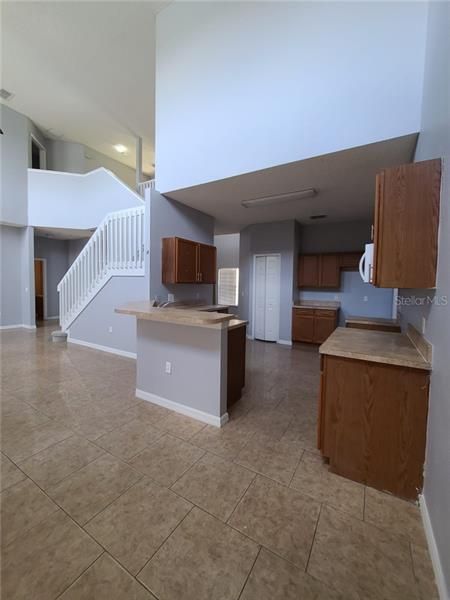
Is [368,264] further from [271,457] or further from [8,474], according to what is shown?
[8,474]

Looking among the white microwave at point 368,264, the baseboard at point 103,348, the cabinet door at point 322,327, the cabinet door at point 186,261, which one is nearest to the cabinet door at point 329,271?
the cabinet door at point 322,327

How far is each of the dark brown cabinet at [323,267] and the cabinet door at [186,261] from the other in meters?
2.79

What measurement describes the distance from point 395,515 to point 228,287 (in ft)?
25.4

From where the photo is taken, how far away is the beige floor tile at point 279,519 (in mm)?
1367

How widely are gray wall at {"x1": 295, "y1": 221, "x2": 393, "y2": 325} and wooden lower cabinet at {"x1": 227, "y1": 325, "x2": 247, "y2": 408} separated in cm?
356

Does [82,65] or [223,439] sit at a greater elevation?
[82,65]

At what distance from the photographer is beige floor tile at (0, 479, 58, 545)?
4.68 feet

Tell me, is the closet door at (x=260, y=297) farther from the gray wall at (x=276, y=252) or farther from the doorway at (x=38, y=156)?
the doorway at (x=38, y=156)

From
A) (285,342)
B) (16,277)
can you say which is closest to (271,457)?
(285,342)

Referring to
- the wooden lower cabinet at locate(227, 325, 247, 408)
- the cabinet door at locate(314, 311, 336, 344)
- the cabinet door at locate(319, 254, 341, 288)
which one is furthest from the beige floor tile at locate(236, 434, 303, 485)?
the cabinet door at locate(319, 254, 341, 288)

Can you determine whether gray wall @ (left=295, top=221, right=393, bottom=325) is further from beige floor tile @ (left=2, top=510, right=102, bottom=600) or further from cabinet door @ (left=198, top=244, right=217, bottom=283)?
beige floor tile @ (left=2, top=510, right=102, bottom=600)

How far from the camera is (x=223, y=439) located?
2.31 m

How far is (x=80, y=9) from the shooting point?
3.90 meters

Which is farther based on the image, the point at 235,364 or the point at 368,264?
the point at 235,364
